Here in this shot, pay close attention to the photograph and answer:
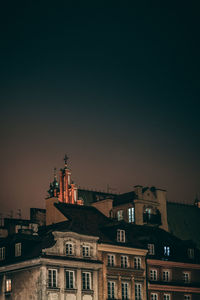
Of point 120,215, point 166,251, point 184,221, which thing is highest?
point 184,221

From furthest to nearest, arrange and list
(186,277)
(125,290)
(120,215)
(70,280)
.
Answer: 1. (120,215)
2. (186,277)
3. (125,290)
4. (70,280)

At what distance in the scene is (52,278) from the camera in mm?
71750

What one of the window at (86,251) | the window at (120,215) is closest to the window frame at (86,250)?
the window at (86,251)

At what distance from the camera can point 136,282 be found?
79.8 m

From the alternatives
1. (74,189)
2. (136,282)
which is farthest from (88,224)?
(74,189)

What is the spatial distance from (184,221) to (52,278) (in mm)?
41553

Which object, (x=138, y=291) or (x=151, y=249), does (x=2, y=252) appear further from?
(x=151, y=249)

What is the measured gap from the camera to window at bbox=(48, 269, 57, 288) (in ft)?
234

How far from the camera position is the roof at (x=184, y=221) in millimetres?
106188

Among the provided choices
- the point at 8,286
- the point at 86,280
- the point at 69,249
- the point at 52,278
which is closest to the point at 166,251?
the point at 86,280

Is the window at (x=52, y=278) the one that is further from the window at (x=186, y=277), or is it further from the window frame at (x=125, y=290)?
the window at (x=186, y=277)

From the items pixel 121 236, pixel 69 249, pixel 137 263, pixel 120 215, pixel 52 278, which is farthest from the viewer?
pixel 120 215

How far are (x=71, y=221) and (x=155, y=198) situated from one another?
72.9 feet

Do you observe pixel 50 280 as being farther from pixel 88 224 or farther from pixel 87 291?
pixel 88 224
